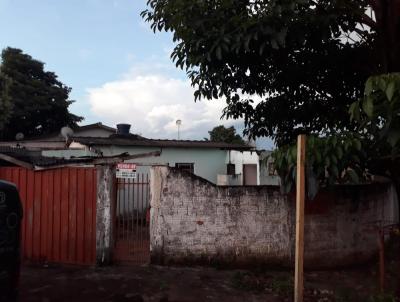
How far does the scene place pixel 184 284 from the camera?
6.72 m

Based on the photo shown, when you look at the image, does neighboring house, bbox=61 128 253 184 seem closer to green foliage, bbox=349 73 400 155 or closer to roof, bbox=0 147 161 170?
roof, bbox=0 147 161 170

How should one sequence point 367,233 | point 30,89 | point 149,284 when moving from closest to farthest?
point 149,284 → point 367,233 → point 30,89

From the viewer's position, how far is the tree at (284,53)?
6227 mm

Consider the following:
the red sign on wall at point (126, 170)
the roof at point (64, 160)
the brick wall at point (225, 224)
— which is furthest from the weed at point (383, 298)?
the red sign on wall at point (126, 170)

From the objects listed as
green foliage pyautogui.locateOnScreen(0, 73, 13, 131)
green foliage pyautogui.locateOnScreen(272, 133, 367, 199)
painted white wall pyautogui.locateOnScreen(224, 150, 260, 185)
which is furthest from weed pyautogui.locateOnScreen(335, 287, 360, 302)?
green foliage pyautogui.locateOnScreen(0, 73, 13, 131)

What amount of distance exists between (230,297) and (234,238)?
5.54ft

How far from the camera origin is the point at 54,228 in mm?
8125

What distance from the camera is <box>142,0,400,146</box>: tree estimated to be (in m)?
6.23

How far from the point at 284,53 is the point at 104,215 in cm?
443

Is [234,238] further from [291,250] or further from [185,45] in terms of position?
[185,45]

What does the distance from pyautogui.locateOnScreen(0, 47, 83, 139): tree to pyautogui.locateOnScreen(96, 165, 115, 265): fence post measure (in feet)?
66.3

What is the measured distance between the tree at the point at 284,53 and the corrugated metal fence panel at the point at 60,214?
2.94 meters

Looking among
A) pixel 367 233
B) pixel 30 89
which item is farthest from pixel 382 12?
pixel 30 89

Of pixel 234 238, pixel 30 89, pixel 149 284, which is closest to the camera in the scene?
pixel 149 284
